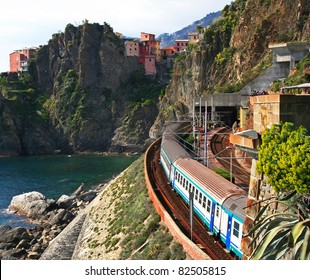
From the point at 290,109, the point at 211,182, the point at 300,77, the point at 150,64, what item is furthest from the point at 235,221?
the point at 150,64

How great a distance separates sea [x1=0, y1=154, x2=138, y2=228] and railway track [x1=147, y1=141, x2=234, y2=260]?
22.1 metres

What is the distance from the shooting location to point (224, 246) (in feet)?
62.5

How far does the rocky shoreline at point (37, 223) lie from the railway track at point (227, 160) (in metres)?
18.6

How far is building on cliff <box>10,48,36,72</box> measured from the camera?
14450 centimetres

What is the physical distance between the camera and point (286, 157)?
8.15 metres

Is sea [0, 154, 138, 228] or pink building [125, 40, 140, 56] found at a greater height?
pink building [125, 40, 140, 56]

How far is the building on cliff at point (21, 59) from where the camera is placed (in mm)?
144500

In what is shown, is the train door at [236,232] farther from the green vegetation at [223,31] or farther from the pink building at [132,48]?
the pink building at [132,48]

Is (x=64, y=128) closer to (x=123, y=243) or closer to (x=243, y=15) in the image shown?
(x=243, y=15)

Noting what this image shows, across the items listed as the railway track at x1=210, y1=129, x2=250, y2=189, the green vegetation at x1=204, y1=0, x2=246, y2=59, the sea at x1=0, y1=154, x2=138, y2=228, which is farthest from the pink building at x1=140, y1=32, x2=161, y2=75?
the railway track at x1=210, y1=129, x2=250, y2=189

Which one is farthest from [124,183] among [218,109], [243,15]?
[243,15]

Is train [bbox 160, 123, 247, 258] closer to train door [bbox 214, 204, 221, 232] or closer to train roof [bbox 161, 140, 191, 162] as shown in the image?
train door [bbox 214, 204, 221, 232]

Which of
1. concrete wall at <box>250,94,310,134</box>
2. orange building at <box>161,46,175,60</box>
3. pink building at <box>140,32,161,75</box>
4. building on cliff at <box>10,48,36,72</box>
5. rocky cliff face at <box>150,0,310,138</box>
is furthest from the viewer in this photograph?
building on cliff at <box>10,48,36,72</box>

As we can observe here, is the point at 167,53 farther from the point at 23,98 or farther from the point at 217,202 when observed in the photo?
the point at 217,202
